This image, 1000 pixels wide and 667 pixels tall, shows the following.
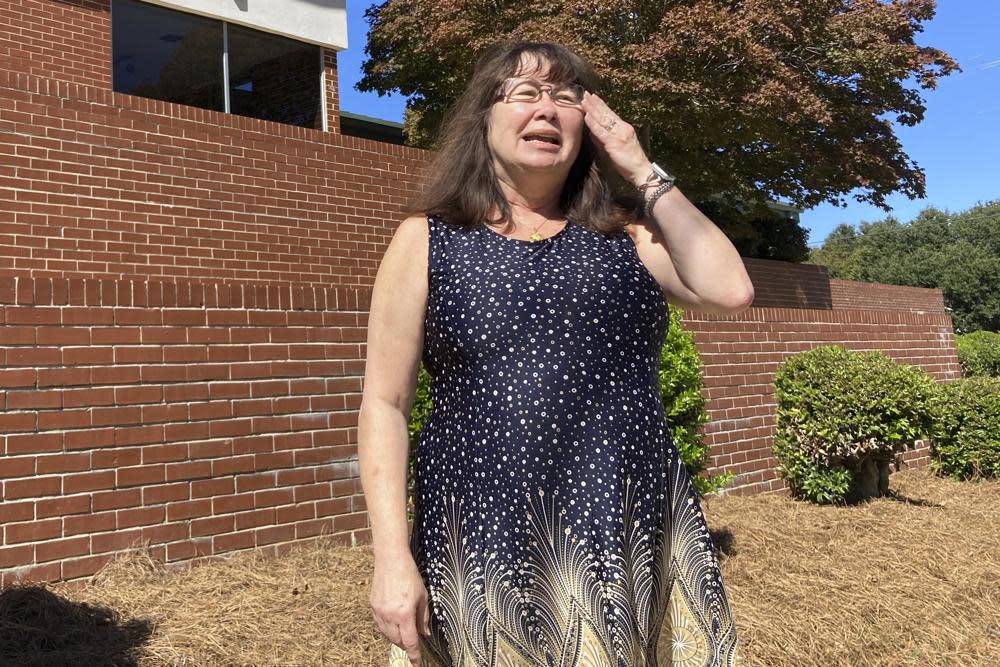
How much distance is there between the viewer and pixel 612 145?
1.87 metres

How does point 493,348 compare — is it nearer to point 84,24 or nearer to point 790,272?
point 84,24

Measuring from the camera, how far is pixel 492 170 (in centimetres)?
192

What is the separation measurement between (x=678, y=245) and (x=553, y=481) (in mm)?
554

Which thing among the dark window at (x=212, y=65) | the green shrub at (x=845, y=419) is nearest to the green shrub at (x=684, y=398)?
the green shrub at (x=845, y=419)

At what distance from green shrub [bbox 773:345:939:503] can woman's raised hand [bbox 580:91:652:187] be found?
604cm

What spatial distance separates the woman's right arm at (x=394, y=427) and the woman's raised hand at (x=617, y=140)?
1.36ft

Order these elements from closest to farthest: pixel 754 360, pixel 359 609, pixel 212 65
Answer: pixel 359 609
pixel 754 360
pixel 212 65

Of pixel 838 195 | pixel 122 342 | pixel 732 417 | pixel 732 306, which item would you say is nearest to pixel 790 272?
pixel 838 195

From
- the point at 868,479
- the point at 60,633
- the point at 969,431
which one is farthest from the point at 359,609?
the point at 969,431

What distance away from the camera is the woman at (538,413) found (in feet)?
5.41

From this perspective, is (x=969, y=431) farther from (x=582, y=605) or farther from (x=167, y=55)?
(x=167, y=55)

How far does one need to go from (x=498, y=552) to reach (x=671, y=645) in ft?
1.30

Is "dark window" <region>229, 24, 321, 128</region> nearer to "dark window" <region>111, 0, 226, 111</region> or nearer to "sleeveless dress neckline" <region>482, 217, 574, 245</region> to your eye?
"dark window" <region>111, 0, 226, 111</region>

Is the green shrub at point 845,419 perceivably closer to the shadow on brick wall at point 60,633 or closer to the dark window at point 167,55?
the shadow on brick wall at point 60,633
